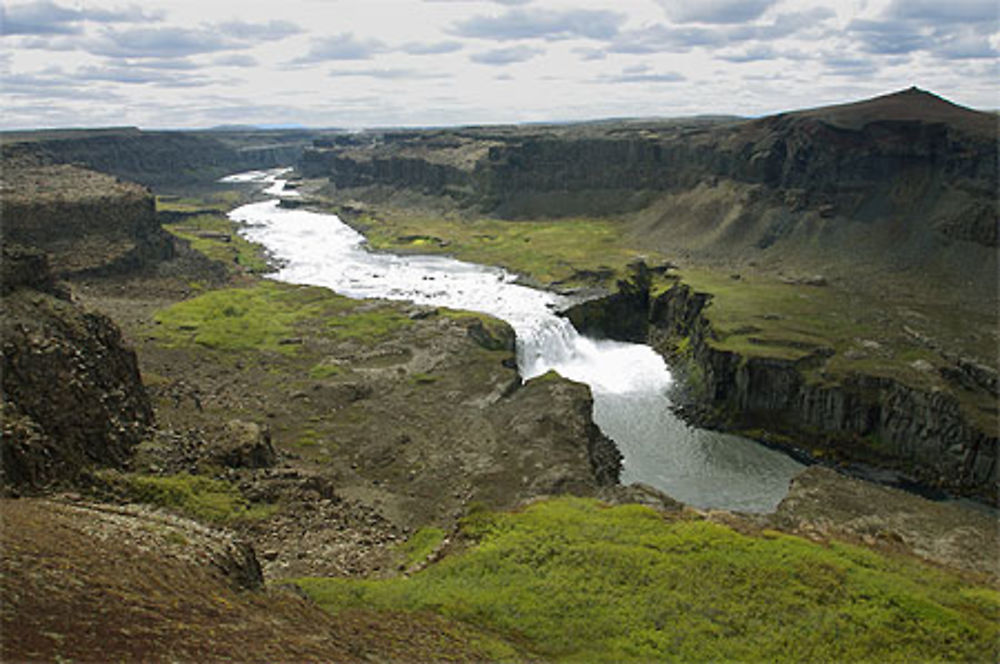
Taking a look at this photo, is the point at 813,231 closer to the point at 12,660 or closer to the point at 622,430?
the point at 622,430

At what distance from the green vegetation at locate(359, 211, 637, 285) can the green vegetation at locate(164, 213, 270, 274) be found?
2574cm

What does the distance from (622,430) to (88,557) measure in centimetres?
4978

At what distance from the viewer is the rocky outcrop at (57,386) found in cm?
2644

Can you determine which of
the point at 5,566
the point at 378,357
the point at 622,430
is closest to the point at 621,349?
the point at 622,430

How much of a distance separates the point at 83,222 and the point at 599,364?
72783 millimetres

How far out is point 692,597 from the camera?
1084 inches

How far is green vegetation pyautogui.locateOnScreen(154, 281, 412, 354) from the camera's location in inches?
2805

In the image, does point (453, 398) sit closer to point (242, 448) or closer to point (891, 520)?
point (242, 448)

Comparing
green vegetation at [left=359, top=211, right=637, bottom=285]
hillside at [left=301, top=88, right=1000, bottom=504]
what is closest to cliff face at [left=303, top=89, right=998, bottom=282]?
hillside at [left=301, top=88, right=1000, bottom=504]

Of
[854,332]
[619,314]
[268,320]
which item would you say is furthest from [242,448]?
[619,314]

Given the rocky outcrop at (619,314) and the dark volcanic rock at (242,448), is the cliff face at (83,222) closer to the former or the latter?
the dark volcanic rock at (242,448)

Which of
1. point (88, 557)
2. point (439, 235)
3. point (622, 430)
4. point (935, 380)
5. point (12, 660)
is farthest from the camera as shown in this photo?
point (439, 235)

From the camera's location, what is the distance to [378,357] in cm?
6769

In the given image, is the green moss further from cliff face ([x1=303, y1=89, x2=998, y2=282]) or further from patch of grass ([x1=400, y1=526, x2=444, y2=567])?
cliff face ([x1=303, y1=89, x2=998, y2=282])
